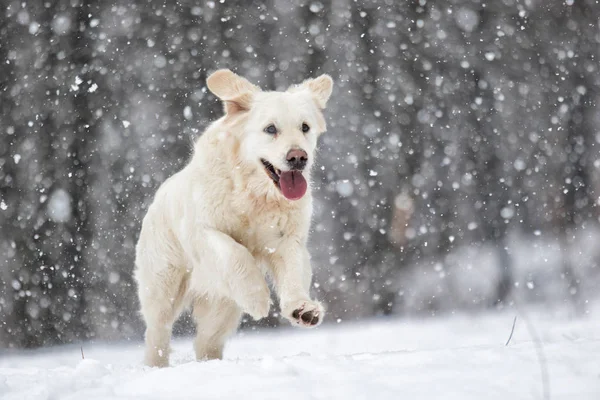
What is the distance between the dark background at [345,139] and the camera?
11922mm

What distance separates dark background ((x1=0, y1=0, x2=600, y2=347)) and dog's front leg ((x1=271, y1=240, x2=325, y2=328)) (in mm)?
7694

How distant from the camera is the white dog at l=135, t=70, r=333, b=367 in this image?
3877 mm

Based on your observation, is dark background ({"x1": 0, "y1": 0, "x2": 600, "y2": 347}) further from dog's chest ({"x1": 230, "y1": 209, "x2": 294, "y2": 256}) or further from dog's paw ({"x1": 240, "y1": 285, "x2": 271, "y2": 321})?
dog's paw ({"x1": 240, "y1": 285, "x2": 271, "y2": 321})

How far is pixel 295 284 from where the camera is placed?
384 centimetres

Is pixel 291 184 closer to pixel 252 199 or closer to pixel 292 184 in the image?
pixel 292 184

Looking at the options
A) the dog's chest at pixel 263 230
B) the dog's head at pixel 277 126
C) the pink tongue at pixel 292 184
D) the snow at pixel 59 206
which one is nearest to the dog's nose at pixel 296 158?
the dog's head at pixel 277 126

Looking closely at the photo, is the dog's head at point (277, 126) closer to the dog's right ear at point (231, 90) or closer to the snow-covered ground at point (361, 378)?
the dog's right ear at point (231, 90)

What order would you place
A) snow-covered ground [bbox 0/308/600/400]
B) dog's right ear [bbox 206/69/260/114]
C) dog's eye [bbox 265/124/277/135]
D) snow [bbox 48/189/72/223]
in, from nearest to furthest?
1. snow-covered ground [bbox 0/308/600/400]
2. dog's eye [bbox 265/124/277/135]
3. dog's right ear [bbox 206/69/260/114]
4. snow [bbox 48/189/72/223]

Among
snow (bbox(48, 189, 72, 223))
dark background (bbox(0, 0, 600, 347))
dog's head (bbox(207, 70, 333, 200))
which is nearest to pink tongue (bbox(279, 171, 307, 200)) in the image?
dog's head (bbox(207, 70, 333, 200))

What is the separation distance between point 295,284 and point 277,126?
3.36ft

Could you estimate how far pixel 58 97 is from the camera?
43.3ft

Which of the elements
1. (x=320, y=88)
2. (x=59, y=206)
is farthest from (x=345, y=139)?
(x=320, y=88)

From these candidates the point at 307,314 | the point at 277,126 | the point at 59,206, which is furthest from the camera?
the point at 59,206

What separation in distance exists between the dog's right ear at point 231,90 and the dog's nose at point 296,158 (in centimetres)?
70
